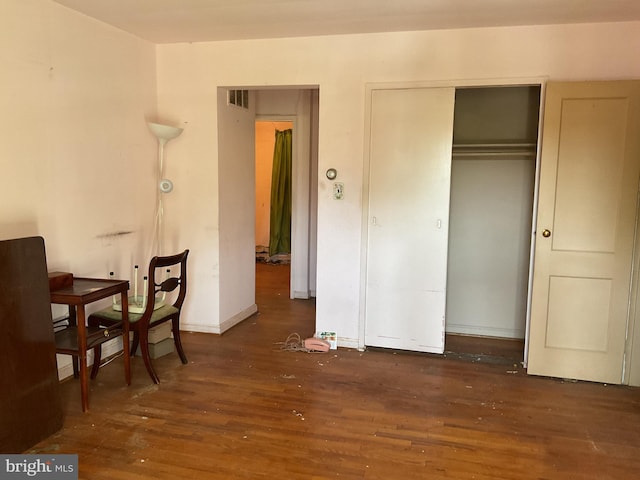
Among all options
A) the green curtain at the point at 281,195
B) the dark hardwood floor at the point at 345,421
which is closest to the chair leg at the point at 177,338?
the dark hardwood floor at the point at 345,421

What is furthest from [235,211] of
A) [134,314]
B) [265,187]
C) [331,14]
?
[265,187]

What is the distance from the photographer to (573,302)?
10.8ft

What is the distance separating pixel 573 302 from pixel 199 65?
10.9 ft

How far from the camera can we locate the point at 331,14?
316 cm

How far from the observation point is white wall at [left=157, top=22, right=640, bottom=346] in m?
3.30

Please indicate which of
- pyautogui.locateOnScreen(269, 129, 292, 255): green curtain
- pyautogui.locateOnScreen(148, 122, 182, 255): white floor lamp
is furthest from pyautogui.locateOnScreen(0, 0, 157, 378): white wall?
pyautogui.locateOnScreen(269, 129, 292, 255): green curtain

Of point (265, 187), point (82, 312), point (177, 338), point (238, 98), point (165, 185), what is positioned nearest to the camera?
point (82, 312)

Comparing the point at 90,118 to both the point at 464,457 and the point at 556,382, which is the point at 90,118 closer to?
the point at 464,457

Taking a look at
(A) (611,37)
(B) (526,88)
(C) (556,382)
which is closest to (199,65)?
(B) (526,88)

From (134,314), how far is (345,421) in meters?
1.57

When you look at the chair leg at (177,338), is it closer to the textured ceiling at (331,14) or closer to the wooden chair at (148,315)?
the wooden chair at (148,315)

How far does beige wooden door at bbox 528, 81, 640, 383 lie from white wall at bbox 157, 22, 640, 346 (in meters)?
0.32
